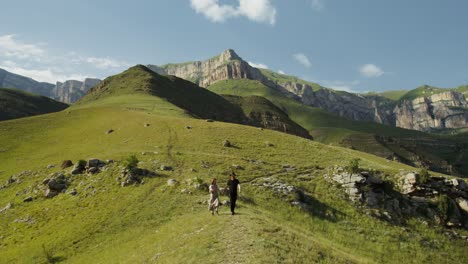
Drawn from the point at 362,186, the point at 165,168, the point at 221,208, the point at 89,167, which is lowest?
the point at 89,167

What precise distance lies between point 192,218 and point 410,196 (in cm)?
3142

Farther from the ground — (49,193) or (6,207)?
(49,193)

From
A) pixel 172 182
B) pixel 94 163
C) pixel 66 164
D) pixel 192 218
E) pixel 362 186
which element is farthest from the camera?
pixel 66 164

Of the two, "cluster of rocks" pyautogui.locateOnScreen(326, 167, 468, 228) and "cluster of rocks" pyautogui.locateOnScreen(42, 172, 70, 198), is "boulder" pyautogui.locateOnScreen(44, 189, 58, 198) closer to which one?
"cluster of rocks" pyautogui.locateOnScreen(42, 172, 70, 198)

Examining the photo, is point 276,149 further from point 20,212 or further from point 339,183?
point 20,212

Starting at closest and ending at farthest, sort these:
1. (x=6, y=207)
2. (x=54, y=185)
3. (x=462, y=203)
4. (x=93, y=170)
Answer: (x=6, y=207)
(x=54, y=185)
(x=462, y=203)
(x=93, y=170)

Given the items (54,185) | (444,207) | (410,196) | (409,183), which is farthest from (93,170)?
(444,207)

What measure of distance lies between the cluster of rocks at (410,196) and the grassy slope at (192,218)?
220cm

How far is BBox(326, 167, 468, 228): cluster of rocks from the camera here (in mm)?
42719

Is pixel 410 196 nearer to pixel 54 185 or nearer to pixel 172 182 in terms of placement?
pixel 172 182

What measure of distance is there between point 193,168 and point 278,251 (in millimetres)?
28091

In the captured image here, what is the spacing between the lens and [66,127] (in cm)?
8638

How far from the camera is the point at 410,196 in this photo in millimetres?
46188

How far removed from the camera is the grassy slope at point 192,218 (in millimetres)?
23547
